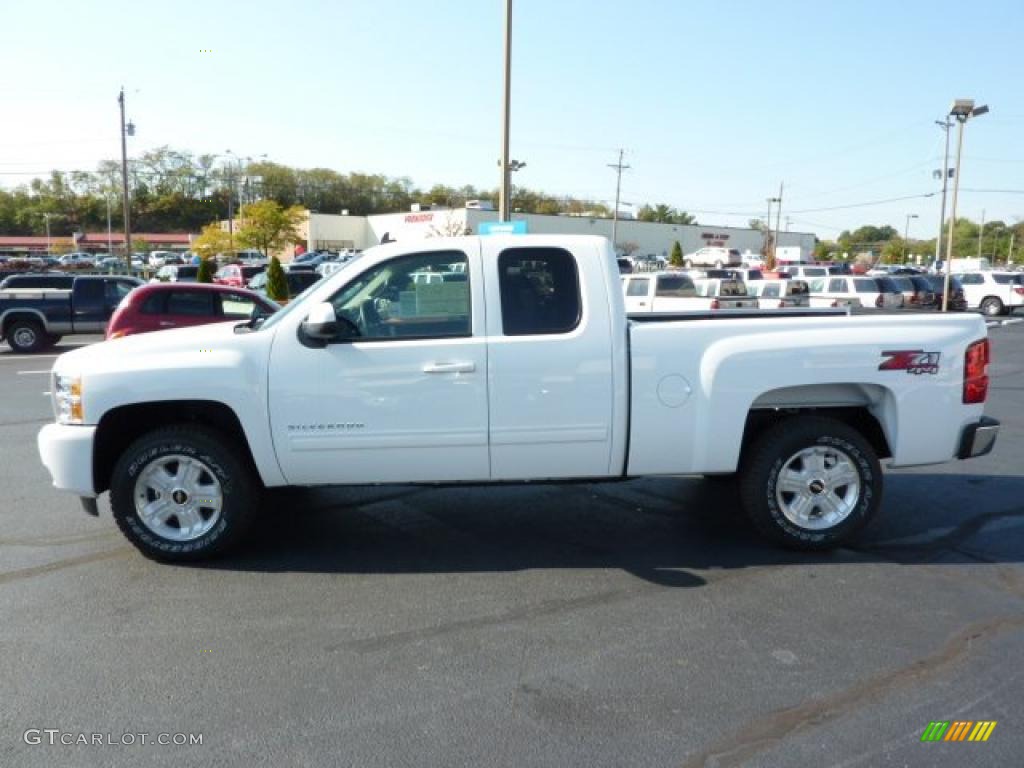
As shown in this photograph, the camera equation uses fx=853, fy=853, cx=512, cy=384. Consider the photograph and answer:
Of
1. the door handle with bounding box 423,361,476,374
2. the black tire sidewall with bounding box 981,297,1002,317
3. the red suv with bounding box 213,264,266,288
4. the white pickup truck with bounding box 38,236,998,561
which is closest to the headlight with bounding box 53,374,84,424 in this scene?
the white pickup truck with bounding box 38,236,998,561

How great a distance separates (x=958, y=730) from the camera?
3.36 metres

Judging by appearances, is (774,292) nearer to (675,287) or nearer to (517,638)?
(675,287)

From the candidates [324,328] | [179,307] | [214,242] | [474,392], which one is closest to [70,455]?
[324,328]

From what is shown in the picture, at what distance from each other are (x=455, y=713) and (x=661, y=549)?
7.64 ft

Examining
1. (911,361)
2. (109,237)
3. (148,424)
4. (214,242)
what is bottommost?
(148,424)

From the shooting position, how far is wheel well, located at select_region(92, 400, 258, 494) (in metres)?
5.15

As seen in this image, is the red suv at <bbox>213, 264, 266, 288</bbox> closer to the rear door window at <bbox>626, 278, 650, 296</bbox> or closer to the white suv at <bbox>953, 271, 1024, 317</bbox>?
the rear door window at <bbox>626, 278, 650, 296</bbox>

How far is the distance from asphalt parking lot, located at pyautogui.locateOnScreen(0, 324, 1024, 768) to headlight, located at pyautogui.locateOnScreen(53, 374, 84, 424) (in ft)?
3.01

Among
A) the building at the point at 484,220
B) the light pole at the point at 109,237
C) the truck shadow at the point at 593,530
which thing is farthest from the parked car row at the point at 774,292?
the light pole at the point at 109,237

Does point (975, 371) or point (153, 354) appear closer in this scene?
point (153, 354)

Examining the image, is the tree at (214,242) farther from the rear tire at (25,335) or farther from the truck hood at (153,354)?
the truck hood at (153,354)

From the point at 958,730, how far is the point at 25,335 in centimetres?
1956

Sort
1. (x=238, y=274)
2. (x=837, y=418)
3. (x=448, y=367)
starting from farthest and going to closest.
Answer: (x=238, y=274) < (x=837, y=418) < (x=448, y=367)

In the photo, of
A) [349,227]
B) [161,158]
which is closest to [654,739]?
[349,227]
